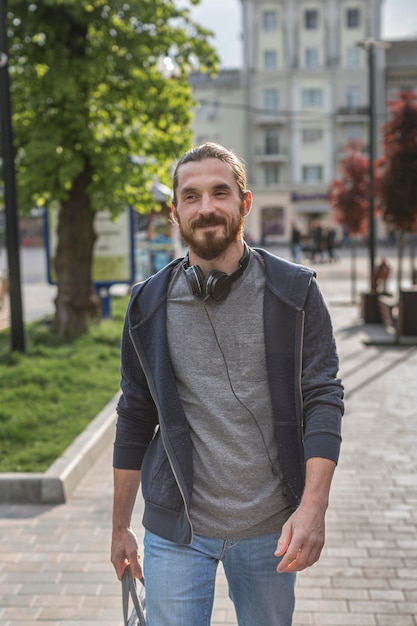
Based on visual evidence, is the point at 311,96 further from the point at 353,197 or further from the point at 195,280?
the point at 195,280

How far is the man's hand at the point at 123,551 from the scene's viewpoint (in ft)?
8.39

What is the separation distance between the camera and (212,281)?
2318mm

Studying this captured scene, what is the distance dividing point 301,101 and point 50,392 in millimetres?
58916

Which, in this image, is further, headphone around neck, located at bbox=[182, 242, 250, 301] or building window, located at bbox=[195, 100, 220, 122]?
building window, located at bbox=[195, 100, 220, 122]

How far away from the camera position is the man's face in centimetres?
237

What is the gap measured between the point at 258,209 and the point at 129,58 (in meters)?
→ 52.6

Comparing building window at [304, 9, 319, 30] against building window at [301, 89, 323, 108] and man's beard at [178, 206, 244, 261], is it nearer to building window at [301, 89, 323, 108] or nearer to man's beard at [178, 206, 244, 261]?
building window at [301, 89, 323, 108]

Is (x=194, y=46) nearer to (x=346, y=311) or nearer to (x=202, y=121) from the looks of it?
(x=346, y=311)

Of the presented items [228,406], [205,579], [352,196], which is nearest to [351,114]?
[352,196]

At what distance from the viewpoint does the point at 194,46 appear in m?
11.8

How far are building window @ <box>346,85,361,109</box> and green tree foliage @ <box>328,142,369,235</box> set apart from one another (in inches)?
1757

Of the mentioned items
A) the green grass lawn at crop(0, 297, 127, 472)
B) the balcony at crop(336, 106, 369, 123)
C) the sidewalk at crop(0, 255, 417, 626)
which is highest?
the balcony at crop(336, 106, 369, 123)

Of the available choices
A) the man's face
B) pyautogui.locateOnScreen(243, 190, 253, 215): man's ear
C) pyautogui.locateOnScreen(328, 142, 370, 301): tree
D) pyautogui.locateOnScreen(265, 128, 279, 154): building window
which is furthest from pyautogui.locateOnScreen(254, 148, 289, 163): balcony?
the man's face

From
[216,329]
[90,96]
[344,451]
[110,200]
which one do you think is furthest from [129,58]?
[216,329]
